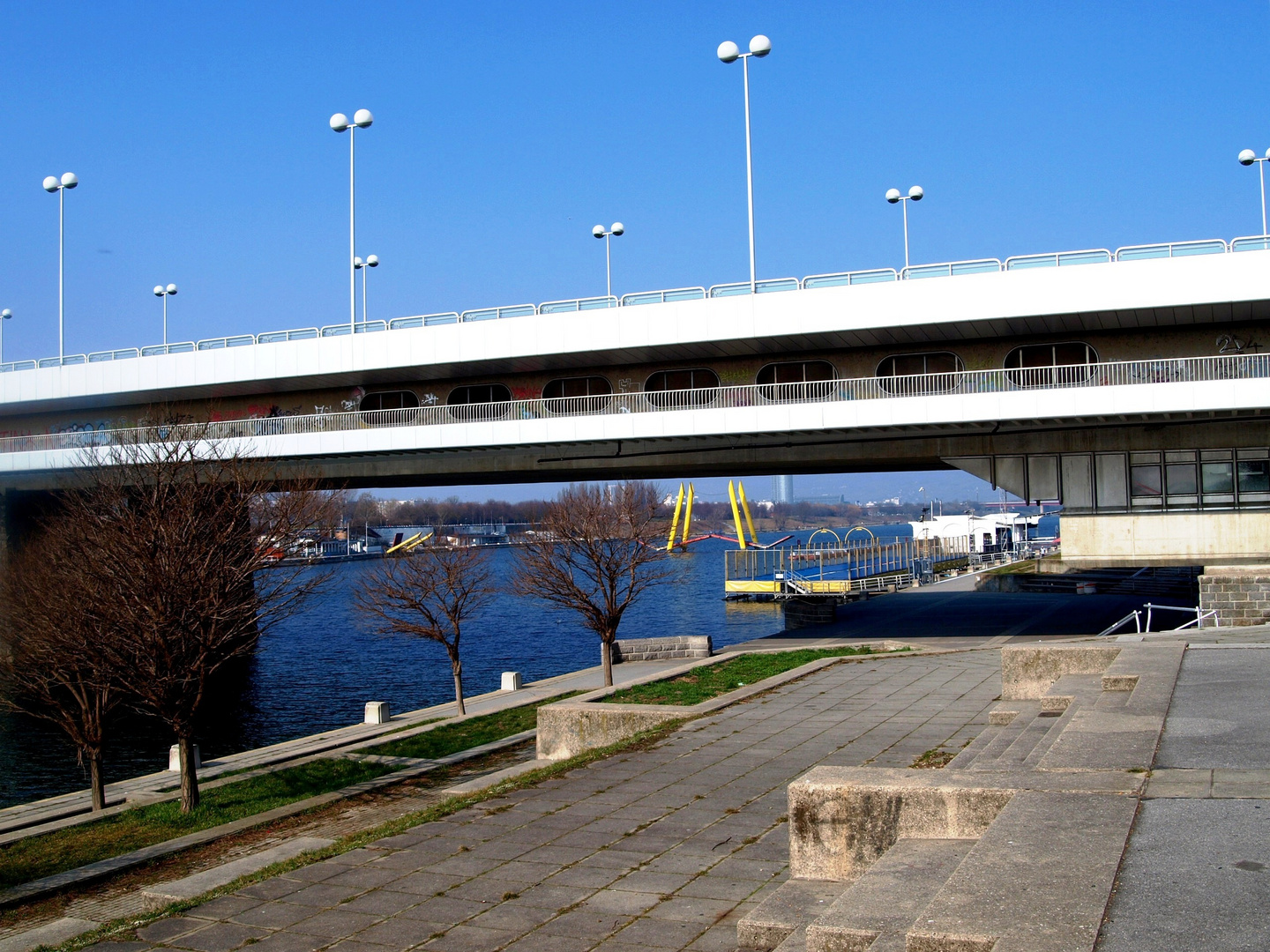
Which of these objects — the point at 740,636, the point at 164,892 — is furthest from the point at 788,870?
the point at 740,636

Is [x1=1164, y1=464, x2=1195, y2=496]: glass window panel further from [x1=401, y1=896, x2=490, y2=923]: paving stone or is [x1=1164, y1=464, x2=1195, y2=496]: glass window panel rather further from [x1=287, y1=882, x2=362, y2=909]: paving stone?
[x1=287, y1=882, x2=362, y2=909]: paving stone

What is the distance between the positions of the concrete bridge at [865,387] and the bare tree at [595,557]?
169cm

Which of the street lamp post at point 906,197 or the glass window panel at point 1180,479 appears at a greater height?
the street lamp post at point 906,197

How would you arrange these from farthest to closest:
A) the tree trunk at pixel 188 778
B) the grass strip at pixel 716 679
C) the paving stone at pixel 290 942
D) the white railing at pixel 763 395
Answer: the white railing at pixel 763 395 < the grass strip at pixel 716 679 < the tree trunk at pixel 188 778 < the paving stone at pixel 290 942

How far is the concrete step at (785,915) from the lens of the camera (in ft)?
18.5

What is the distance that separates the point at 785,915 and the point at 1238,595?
72.8 ft

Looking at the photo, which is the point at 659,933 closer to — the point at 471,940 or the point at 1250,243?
the point at 471,940

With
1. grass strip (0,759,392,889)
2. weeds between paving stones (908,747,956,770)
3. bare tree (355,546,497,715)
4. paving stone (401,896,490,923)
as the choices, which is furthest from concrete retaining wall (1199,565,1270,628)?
paving stone (401,896,490,923)

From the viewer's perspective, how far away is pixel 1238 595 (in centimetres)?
2394

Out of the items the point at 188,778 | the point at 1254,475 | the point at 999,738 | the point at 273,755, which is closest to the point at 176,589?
the point at 188,778

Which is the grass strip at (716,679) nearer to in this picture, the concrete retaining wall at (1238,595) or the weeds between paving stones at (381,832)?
the weeds between paving stones at (381,832)

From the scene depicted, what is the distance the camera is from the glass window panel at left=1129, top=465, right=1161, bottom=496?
2693 cm

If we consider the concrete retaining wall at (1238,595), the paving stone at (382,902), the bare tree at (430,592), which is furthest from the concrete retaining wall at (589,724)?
the concrete retaining wall at (1238,595)

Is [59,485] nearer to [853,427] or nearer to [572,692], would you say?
[572,692]
